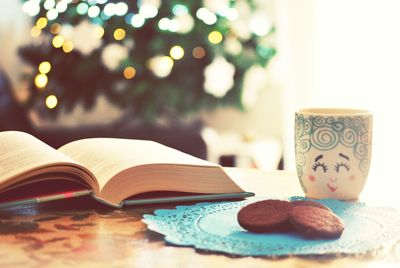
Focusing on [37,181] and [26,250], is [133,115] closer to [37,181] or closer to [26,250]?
[37,181]

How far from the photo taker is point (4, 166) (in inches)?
37.6

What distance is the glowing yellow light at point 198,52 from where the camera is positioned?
2557 millimetres

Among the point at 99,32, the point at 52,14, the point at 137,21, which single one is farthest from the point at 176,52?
the point at 52,14

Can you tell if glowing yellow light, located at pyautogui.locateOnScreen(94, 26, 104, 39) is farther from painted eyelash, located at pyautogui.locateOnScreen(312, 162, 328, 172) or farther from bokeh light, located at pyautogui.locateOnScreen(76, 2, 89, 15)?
painted eyelash, located at pyautogui.locateOnScreen(312, 162, 328, 172)

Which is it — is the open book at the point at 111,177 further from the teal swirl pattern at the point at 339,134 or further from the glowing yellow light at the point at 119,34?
the glowing yellow light at the point at 119,34

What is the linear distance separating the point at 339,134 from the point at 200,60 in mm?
1638

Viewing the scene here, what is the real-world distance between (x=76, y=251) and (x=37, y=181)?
213mm

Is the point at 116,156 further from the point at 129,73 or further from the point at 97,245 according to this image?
the point at 129,73

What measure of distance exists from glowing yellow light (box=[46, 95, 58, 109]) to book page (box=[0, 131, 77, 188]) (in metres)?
1.65

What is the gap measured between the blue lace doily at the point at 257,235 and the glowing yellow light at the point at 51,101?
187 centimetres

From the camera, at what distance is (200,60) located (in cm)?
257

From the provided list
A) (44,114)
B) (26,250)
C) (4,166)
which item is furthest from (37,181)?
(44,114)

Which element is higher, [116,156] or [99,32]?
[99,32]

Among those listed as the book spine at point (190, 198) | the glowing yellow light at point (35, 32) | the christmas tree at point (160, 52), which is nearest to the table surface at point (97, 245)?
the book spine at point (190, 198)
